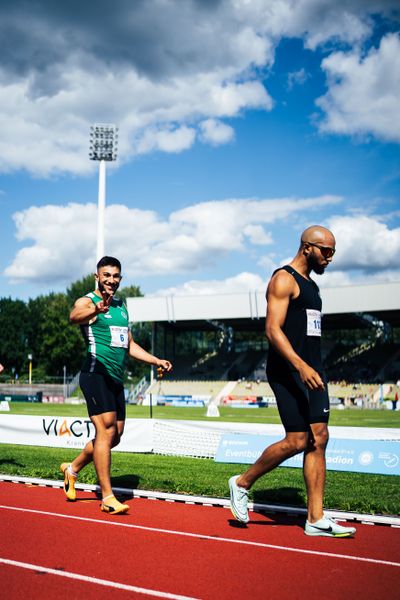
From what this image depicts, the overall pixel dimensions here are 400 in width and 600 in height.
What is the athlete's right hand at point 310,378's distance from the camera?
15.5ft

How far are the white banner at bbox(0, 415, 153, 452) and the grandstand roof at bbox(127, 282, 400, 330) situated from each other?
37.8 m

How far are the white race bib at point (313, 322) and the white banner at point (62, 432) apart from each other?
8.54m

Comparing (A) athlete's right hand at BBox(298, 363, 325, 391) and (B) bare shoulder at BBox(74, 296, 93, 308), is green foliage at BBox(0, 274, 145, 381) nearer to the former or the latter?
(B) bare shoulder at BBox(74, 296, 93, 308)

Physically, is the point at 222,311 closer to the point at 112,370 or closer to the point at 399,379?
the point at 399,379

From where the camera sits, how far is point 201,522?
557cm

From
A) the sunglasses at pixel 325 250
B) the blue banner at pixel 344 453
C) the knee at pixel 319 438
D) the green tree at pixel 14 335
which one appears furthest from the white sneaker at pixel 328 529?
the green tree at pixel 14 335

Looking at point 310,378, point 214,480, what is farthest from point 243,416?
point 310,378

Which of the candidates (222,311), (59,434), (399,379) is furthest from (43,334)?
(59,434)

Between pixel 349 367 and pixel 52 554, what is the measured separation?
179ft

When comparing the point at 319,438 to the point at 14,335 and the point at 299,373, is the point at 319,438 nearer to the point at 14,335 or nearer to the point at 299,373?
the point at 299,373

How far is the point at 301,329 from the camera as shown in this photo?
17.0ft

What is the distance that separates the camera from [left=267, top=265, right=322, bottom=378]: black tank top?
203 inches

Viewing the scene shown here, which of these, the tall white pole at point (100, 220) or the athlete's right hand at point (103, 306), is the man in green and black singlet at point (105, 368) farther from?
the tall white pole at point (100, 220)

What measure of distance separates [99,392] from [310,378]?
2.36m
